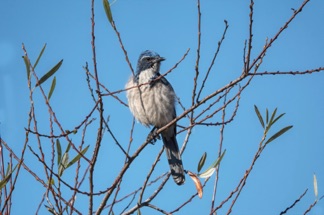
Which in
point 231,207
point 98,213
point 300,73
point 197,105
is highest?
point 197,105

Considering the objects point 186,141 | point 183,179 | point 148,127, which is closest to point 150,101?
point 148,127

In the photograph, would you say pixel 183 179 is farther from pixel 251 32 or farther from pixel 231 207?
pixel 251 32

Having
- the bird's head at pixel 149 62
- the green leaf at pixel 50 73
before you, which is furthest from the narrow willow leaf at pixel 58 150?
the bird's head at pixel 149 62

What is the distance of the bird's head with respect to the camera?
5.69m

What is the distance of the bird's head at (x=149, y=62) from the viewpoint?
569cm

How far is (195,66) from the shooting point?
126 inches

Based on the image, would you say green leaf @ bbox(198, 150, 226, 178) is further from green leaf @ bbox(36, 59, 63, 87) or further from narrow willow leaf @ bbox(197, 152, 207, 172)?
green leaf @ bbox(36, 59, 63, 87)

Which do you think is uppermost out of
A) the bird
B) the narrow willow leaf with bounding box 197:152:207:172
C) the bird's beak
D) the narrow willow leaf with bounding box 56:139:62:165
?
the bird's beak

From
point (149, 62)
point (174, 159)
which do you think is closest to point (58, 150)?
point (174, 159)

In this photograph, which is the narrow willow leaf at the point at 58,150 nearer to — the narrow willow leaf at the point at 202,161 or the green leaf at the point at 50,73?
the green leaf at the point at 50,73

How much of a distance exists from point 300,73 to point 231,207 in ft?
3.07

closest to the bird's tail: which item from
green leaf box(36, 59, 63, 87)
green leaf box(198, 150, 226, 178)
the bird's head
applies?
the bird's head

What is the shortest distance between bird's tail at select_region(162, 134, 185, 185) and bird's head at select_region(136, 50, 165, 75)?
833 millimetres

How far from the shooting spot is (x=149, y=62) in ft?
18.8
